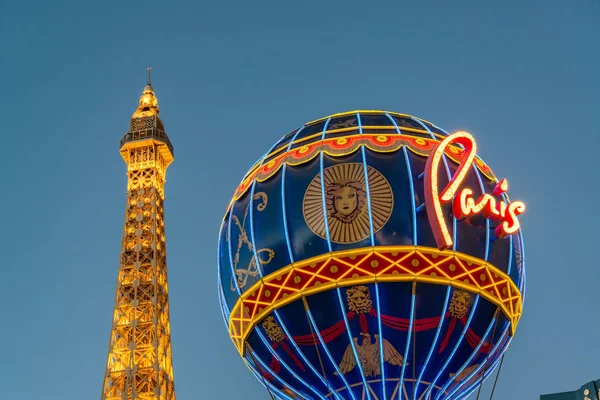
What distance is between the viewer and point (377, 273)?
1648cm

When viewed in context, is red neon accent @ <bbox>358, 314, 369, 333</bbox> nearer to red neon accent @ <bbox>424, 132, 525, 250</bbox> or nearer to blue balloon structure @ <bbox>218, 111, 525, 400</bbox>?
blue balloon structure @ <bbox>218, 111, 525, 400</bbox>

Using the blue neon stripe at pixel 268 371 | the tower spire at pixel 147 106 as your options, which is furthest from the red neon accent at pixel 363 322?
the tower spire at pixel 147 106


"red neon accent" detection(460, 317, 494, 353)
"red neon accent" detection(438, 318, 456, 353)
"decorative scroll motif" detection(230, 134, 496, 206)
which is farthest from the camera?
"decorative scroll motif" detection(230, 134, 496, 206)

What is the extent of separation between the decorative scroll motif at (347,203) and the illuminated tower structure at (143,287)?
28.8m

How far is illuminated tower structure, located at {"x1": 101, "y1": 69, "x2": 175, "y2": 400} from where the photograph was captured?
43.9 m

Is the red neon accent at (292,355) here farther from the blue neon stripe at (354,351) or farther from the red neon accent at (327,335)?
the blue neon stripe at (354,351)

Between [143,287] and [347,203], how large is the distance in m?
32.5

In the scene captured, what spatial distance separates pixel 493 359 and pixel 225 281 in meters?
6.13

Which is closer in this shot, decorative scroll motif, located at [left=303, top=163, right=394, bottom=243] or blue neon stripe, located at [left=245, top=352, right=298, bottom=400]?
decorative scroll motif, located at [left=303, top=163, right=394, bottom=243]

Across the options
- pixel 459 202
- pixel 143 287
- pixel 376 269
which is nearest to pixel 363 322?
pixel 376 269

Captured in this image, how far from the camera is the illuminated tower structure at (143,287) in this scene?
43.9 metres

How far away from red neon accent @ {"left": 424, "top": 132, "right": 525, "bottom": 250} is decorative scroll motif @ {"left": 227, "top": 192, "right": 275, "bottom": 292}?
3.44 meters

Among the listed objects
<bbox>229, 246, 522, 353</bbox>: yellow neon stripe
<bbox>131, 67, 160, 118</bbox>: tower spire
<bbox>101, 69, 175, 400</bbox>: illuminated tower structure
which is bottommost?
<bbox>229, 246, 522, 353</bbox>: yellow neon stripe

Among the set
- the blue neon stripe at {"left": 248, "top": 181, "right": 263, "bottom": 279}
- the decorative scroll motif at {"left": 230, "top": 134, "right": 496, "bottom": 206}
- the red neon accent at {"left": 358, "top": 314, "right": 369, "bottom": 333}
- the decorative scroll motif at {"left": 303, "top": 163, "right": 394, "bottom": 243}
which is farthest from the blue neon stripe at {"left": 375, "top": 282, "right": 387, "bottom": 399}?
the decorative scroll motif at {"left": 230, "top": 134, "right": 496, "bottom": 206}
